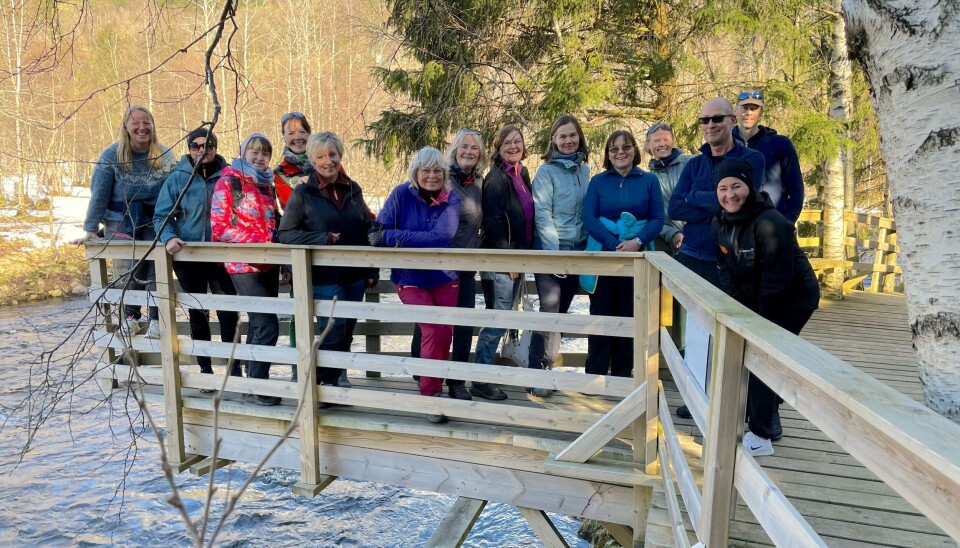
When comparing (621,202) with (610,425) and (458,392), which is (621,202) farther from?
(458,392)

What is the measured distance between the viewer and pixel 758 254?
2914 millimetres

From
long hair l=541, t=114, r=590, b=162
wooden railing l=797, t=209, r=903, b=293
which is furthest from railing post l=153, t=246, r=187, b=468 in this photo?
wooden railing l=797, t=209, r=903, b=293

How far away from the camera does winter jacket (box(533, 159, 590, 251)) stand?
409cm

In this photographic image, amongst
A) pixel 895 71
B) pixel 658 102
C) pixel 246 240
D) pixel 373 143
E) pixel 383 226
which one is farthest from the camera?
pixel 373 143

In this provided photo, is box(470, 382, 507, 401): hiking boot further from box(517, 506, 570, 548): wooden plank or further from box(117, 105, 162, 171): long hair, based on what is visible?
box(117, 105, 162, 171): long hair

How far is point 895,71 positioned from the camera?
208 cm

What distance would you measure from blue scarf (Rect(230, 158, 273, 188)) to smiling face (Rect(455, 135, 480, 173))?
4.06 ft

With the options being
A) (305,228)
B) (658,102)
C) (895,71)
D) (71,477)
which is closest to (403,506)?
(71,477)

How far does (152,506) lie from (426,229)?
644 cm

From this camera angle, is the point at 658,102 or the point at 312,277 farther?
the point at 658,102

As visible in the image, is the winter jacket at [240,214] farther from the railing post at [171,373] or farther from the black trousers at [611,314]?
the black trousers at [611,314]

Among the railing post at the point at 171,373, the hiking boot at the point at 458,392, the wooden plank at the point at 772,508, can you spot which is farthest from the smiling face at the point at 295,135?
the wooden plank at the point at 772,508

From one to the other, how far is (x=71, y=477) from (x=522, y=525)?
5807 mm

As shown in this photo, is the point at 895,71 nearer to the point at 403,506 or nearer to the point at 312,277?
the point at 312,277
